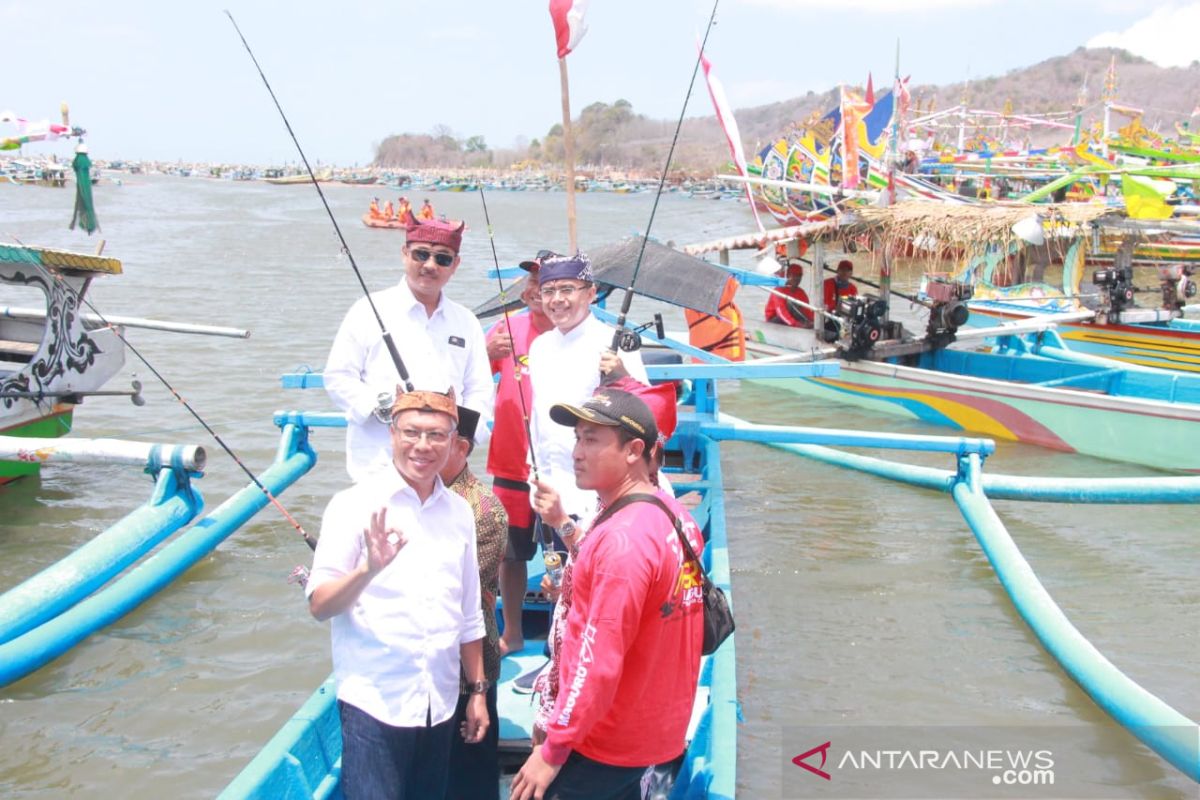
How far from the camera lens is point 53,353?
841 centimetres

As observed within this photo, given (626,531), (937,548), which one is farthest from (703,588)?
(937,548)

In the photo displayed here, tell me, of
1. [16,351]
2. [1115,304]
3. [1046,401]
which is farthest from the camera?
[1115,304]

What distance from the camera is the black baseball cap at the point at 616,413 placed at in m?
2.53

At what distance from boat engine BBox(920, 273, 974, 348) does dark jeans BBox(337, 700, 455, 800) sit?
935 centimetres

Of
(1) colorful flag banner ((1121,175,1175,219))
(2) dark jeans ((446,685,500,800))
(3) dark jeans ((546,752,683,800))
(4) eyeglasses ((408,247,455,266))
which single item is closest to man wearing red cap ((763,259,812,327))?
(1) colorful flag banner ((1121,175,1175,219))

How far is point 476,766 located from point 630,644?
3.65 feet

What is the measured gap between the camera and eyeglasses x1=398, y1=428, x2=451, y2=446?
2.71m

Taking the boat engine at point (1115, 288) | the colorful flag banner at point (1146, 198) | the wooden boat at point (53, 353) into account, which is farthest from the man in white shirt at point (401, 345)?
the colorful flag banner at point (1146, 198)

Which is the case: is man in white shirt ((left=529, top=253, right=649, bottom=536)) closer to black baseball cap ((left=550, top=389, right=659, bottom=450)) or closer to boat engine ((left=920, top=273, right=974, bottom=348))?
black baseball cap ((left=550, top=389, right=659, bottom=450))

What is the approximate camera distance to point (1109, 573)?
746cm

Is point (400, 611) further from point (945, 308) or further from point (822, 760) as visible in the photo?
point (945, 308)

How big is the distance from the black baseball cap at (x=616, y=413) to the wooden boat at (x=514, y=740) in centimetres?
132

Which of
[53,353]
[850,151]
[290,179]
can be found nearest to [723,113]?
[850,151]

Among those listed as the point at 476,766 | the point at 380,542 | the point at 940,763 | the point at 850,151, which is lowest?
the point at 940,763
